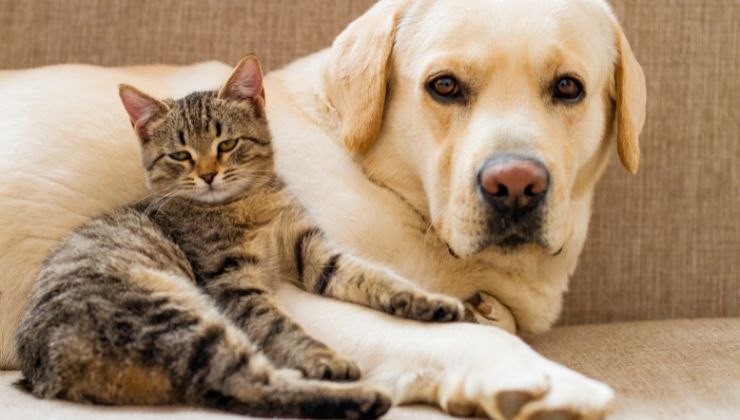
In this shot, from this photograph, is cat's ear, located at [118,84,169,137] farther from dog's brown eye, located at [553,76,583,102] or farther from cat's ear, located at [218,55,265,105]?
dog's brown eye, located at [553,76,583,102]

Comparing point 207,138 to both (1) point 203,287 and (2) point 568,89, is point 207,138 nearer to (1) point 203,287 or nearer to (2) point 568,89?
(1) point 203,287

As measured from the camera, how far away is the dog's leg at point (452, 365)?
1406mm

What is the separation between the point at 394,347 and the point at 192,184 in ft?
1.67

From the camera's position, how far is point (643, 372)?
6.06 feet

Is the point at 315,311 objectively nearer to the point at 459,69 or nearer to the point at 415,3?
the point at 459,69

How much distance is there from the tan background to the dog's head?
490mm

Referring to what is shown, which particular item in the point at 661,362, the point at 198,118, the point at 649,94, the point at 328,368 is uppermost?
the point at 198,118

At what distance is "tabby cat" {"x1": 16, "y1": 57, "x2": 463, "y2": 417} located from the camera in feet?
4.78

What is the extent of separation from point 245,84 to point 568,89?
2.15 feet

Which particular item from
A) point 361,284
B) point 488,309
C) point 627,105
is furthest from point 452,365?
point 627,105

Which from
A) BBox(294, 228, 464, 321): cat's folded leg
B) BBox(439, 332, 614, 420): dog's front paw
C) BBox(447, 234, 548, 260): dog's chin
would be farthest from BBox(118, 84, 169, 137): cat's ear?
BBox(439, 332, 614, 420): dog's front paw

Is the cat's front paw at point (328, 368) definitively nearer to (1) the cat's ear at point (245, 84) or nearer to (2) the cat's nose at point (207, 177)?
(2) the cat's nose at point (207, 177)

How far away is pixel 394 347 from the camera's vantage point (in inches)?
63.2

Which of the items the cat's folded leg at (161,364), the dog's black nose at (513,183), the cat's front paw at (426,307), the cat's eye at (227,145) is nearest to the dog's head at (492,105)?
the dog's black nose at (513,183)
